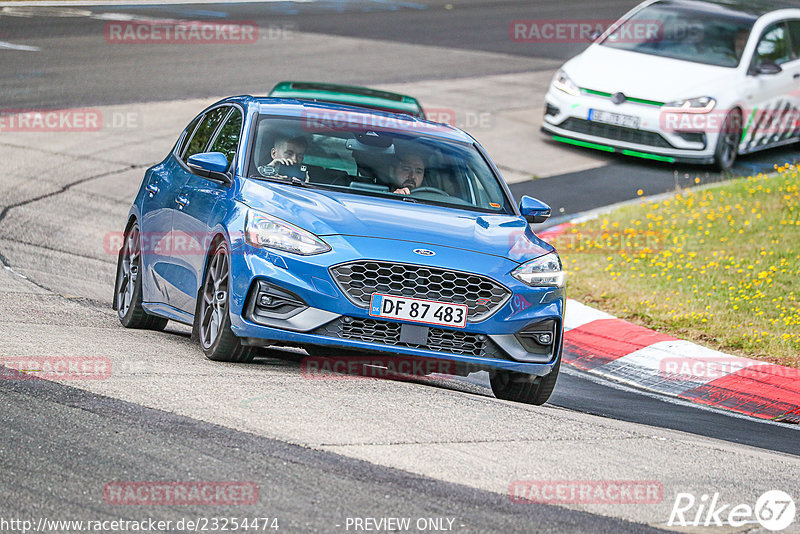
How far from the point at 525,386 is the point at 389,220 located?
4.51 feet

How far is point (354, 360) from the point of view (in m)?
8.22

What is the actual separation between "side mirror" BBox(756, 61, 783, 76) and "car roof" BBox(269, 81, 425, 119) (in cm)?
587

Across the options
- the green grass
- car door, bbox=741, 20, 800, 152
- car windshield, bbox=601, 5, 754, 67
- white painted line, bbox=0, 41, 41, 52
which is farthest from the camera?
white painted line, bbox=0, 41, 41, 52

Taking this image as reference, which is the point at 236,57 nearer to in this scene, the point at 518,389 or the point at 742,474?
the point at 518,389

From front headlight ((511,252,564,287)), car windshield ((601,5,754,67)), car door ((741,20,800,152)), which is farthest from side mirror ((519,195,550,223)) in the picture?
car windshield ((601,5,754,67))

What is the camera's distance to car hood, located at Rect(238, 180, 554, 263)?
306 inches

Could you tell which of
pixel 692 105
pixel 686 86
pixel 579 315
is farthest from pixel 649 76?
pixel 579 315

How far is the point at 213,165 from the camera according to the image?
27.5 ft

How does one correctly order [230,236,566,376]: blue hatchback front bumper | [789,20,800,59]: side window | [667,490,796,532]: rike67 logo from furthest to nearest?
1. [789,20,800,59]: side window
2. [230,236,566,376]: blue hatchback front bumper
3. [667,490,796,532]: rike67 logo

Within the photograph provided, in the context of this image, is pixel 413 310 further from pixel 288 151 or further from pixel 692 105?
pixel 692 105

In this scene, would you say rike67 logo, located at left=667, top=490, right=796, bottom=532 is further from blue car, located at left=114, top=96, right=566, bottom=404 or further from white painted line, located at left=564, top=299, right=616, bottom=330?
white painted line, located at left=564, top=299, right=616, bottom=330

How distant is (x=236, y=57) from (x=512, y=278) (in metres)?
16.6

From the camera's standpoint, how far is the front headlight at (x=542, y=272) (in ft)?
26.0

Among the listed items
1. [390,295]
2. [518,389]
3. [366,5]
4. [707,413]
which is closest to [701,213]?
[707,413]
